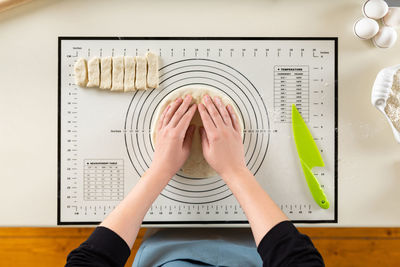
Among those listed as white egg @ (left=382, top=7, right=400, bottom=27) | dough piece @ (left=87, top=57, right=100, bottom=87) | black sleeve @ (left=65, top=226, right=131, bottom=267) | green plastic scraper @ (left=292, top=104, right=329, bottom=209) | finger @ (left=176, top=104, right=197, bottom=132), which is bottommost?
black sleeve @ (left=65, top=226, right=131, bottom=267)

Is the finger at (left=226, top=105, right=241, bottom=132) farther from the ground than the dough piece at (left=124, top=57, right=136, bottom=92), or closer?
closer

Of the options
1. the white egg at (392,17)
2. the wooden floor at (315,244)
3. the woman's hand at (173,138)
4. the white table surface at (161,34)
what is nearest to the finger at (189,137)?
the woman's hand at (173,138)

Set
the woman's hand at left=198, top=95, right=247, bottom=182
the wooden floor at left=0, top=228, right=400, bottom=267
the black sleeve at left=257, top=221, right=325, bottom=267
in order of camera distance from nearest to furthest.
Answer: the black sleeve at left=257, top=221, right=325, bottom=267 → the woman's hand at left=198, top=95, right=247, bottom=182 → the wooden floor at left=0, top=228, right=400, bottom=267

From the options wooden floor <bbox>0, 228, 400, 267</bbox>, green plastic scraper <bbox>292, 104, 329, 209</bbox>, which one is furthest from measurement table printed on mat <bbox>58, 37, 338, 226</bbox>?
wooden floor <bbox>0, 228, 400, 267</bbox>

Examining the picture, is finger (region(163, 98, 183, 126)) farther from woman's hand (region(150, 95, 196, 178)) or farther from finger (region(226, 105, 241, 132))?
finger (region(226, 105, 241, 132))

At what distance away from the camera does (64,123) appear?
65 centimetres

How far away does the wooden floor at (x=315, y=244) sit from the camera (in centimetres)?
85

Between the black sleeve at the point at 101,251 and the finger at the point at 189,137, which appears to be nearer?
the black sleeve at the point at 101,251

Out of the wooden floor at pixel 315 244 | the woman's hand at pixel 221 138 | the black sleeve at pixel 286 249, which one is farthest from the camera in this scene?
the wooden floor at pixel 315 244

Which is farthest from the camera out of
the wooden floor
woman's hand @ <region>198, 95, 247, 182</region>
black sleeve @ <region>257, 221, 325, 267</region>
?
the wooden floor

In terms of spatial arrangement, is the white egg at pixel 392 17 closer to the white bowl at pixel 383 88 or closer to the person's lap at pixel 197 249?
the white bowl at pixel 383 88

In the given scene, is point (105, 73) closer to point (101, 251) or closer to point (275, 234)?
point (101, 251)

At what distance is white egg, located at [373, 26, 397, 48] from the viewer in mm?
636

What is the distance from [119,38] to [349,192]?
620 mm
